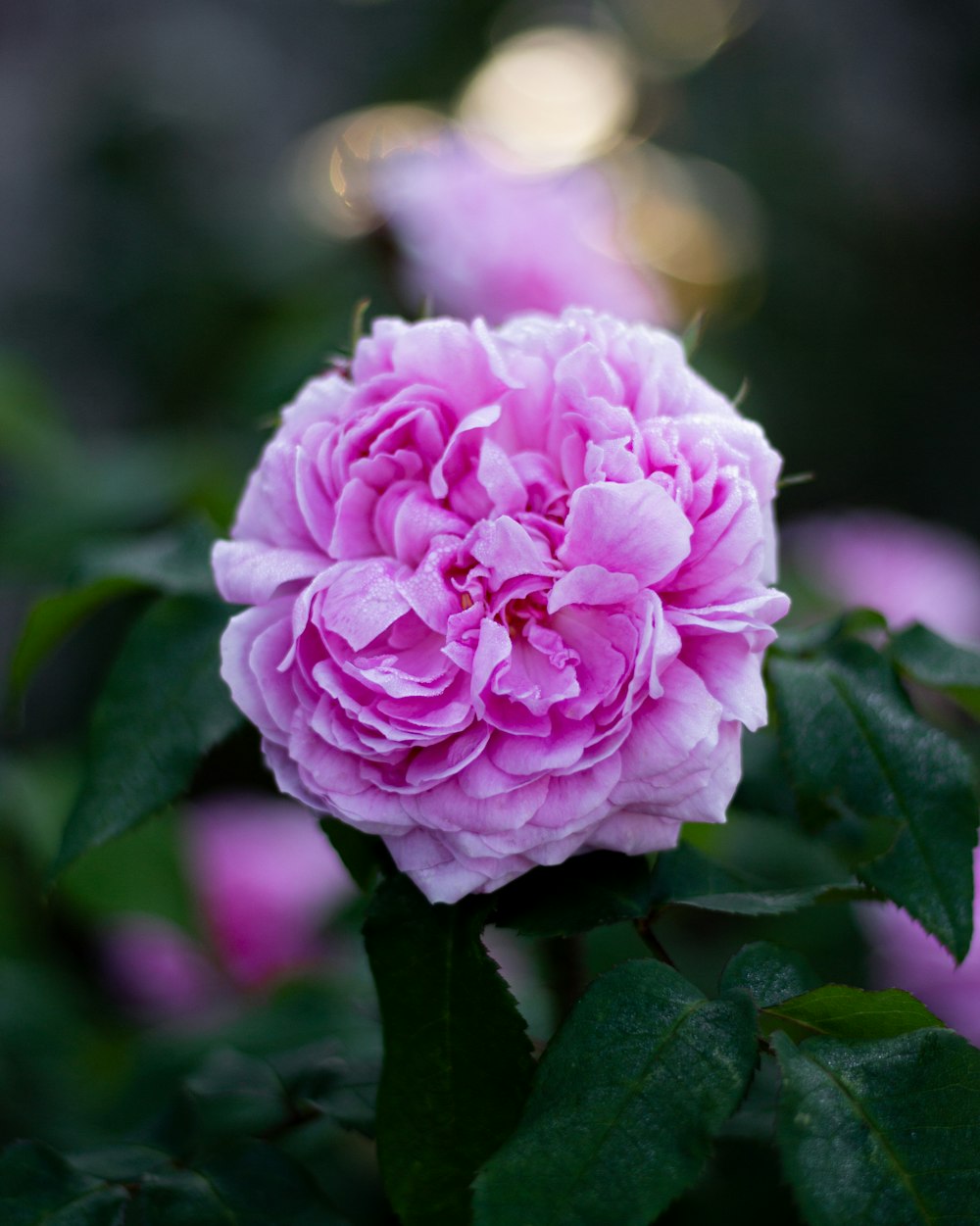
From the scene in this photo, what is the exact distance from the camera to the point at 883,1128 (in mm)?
451

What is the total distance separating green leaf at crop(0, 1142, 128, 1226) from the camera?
54cm

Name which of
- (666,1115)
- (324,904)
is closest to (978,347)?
(324,904)

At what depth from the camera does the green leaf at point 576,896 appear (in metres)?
0.51

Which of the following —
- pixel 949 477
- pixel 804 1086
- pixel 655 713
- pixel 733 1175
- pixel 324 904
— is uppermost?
pixel 655 713

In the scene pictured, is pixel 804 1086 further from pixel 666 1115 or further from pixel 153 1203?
pixel 153 1203

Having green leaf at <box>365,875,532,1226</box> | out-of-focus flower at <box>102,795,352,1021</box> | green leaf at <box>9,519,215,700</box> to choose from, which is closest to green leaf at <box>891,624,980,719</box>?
green leaf at <box>365,875,532,1226</box>

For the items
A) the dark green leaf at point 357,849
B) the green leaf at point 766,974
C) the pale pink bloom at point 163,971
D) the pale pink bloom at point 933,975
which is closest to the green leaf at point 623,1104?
the green leaf at point 766,974

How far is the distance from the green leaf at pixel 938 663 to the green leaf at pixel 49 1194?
480mm

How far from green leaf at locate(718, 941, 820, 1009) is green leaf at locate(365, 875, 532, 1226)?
10cm

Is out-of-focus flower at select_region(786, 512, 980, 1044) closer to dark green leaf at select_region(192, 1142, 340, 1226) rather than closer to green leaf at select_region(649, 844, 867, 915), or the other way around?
green leaf at select_region(649, 844, 867, 915)

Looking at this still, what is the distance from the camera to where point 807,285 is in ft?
8.84

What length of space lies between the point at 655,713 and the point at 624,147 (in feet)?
7.63

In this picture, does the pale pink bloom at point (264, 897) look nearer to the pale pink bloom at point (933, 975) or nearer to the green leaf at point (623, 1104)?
the pale pink bloom at point (933, 975)

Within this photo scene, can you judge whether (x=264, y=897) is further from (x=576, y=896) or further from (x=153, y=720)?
(x=576, y=896)
